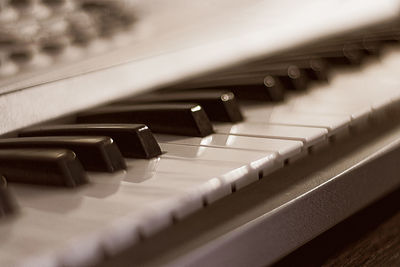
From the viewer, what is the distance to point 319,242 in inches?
24.3

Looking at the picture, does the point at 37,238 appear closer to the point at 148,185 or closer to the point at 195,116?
the point at 148,185

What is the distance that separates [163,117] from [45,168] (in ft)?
0.65

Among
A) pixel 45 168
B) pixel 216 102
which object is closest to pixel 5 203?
pixel 45 168

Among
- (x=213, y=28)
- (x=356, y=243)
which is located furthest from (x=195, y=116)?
(x=213, y=28)

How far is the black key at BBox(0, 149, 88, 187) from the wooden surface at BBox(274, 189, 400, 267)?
0.77 ft

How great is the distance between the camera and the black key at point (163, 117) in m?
0.61

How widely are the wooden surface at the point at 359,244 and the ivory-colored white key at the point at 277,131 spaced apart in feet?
0.40

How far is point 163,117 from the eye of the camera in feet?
2.10

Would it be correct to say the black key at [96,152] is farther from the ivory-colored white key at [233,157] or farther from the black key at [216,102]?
the black key at [216,102]

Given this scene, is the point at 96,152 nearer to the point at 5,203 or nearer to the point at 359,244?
the point at 5,203

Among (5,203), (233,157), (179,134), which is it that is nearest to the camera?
(5,203)

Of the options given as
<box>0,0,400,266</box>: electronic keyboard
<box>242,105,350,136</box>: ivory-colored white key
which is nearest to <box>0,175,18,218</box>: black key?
<box>0,0,400,266</box>: electronic keyboard

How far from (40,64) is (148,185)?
0.35m

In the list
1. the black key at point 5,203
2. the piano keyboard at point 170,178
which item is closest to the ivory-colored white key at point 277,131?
the piano keyboard at point 170,178
